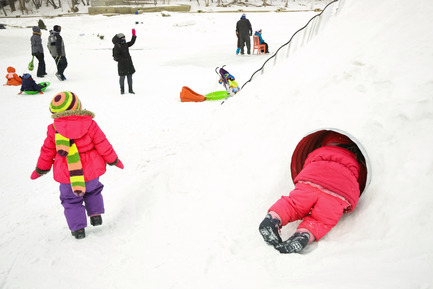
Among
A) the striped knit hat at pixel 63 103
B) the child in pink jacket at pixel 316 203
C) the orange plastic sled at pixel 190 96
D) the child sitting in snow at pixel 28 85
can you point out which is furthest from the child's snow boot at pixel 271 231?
the child sitting in snow at pixel 28 85

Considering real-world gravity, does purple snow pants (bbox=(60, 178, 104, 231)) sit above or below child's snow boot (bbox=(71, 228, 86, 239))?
above

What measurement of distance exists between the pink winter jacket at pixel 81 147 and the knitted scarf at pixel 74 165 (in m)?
0.05

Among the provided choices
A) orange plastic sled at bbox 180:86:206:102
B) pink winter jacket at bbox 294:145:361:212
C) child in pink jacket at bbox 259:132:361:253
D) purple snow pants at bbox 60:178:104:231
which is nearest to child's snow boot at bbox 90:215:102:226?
purple snow pants at bbox 60:178:104:231

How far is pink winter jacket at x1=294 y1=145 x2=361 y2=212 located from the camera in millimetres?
1814

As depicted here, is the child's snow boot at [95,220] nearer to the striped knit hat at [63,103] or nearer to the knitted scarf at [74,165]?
the knitted scarf at [74,165]

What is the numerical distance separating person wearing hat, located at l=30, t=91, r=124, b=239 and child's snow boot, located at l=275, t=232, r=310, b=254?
176cm

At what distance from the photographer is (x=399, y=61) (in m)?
2.52

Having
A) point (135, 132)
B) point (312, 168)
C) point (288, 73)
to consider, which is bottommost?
point (135, 132)

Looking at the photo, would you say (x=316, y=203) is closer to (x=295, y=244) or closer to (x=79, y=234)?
(x=295, y=244)

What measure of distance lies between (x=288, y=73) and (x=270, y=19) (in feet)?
61.2

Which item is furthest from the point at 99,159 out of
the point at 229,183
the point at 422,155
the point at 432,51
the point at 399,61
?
the point at 432,51

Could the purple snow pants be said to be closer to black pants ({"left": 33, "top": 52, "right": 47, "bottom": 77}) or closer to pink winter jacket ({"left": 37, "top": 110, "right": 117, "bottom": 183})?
pink winter jacket ({"left": 37, "top": 110, "right": 117, "bottom": 183})

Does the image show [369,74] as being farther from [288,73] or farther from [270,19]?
[270,19]

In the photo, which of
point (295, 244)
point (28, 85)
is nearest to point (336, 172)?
point (295, 244)
